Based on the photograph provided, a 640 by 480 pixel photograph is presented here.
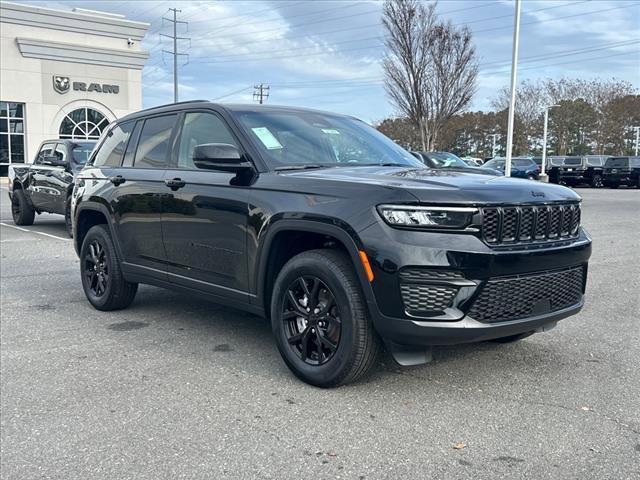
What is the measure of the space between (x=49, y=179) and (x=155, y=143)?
721 centimetres

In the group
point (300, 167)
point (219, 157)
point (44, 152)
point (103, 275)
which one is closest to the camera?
point (219, 157)

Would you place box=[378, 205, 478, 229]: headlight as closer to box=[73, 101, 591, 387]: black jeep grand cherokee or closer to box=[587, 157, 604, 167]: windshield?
box=[73, 101, 591, 387]: black jeep grand cherokee

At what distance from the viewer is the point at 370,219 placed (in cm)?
354

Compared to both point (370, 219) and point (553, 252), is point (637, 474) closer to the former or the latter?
point (553, 252)

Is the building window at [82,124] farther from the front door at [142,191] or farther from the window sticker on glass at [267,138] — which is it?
the window sticker on glass at [267,138]

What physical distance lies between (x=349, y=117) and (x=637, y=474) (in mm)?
3651

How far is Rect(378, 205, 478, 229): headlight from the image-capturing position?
344 centimetres

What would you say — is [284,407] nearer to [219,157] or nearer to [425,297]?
[425,297]

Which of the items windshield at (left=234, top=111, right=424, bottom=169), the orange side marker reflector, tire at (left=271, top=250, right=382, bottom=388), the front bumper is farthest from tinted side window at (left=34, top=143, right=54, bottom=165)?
the front bumper

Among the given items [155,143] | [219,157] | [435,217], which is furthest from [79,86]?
[435,217]

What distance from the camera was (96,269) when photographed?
6035mm

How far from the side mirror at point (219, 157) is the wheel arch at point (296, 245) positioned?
0.54m

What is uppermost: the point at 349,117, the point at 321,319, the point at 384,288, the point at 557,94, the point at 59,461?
the point at 557,94

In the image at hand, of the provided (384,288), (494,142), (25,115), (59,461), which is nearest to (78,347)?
(59,461)
